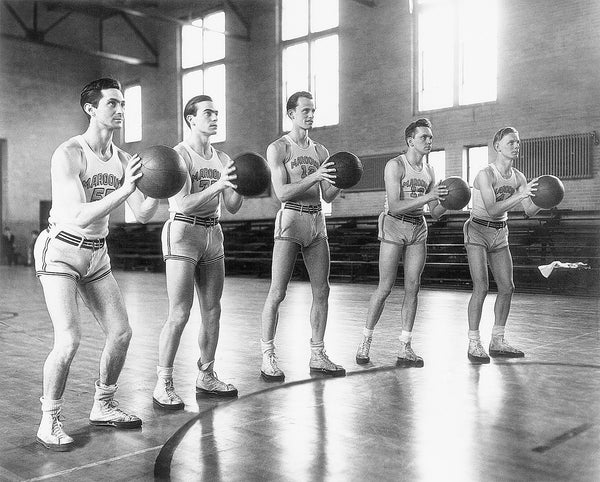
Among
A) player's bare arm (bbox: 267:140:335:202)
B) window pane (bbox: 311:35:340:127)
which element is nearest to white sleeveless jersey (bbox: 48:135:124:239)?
player's bare arm (bbox: 267:140:335:202)

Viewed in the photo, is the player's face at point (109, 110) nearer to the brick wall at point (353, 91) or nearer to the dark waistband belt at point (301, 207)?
the dark waistband belt at point (301, 207)

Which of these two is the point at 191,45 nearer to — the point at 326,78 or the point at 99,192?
the point at 326,78

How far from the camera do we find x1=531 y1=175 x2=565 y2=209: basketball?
4.75 m

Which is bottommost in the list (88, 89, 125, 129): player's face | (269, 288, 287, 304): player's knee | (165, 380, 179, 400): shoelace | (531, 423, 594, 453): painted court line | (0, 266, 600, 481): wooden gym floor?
(0, 266, 600, 481): wooden gym floor

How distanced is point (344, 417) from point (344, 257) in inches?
388

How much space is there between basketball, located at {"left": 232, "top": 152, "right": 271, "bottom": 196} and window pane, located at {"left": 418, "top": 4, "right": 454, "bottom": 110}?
951cm

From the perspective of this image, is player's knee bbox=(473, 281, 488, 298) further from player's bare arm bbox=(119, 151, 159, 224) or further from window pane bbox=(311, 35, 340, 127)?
window pane bbox=(311, 35, 340, 127)

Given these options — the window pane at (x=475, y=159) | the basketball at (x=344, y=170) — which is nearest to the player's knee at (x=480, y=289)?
the basketball at (x=344, y=170)

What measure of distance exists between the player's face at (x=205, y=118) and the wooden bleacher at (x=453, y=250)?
7.68 meters

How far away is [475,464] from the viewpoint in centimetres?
250

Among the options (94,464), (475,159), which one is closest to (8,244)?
(475,159)

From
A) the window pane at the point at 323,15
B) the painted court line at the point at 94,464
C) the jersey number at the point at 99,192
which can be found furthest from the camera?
the window pane at the point at 323,15

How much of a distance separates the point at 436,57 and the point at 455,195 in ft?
27.9

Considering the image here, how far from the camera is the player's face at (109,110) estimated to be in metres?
2.91
